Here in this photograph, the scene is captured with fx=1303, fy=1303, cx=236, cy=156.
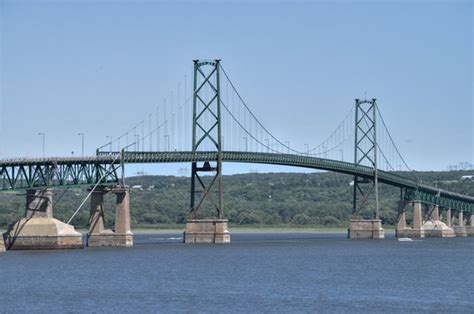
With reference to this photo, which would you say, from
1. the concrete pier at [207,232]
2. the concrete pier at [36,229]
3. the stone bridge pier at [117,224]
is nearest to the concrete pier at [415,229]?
the concrete pier at [207,232]

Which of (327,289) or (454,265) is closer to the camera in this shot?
(327,289)

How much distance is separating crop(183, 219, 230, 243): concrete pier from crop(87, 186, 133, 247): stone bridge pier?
1228 centimetres

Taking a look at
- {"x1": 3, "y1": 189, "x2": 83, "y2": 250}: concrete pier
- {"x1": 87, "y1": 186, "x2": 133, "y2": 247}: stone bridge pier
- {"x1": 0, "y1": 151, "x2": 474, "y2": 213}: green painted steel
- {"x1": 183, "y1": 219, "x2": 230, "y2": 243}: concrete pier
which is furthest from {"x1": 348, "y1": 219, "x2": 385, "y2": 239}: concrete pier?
{"x1": 3, "y1": 189, "x2": 83, "y2": 250}: concrete pier

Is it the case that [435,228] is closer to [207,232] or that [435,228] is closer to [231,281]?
[207,232]

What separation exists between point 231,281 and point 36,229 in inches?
1429

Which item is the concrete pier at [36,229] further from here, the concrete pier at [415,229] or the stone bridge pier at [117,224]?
the concrete pier at [415,229]

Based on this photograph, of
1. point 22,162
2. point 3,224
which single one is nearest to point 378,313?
point 22,162

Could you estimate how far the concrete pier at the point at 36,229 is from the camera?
358ft

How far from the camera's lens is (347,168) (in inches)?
6535

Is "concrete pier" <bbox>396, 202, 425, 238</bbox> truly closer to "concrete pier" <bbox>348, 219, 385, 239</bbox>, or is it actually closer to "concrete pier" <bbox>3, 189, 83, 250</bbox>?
"concrete pier" <bbox>348, 219, 385, 239</bbox>

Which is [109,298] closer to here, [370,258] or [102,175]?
[370,258]

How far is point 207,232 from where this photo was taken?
130750 millimetres

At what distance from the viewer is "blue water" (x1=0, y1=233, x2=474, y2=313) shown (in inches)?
2437

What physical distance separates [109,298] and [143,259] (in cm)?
3577
